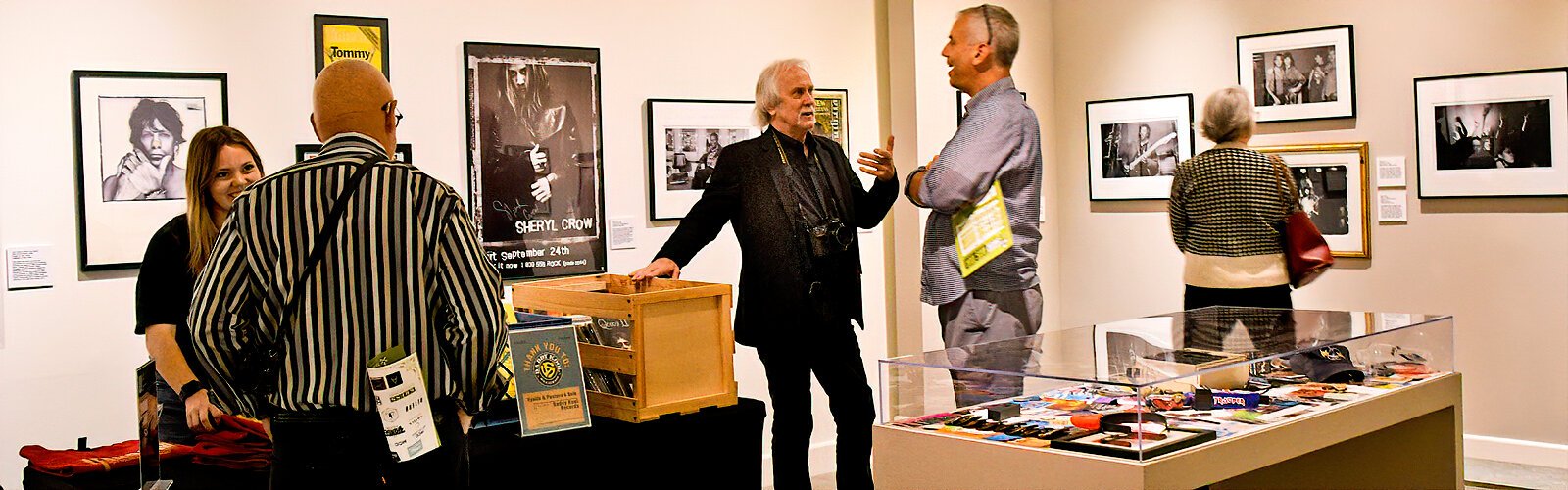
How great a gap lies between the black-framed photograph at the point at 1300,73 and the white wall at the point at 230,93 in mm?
2546

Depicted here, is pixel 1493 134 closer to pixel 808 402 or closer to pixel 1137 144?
pixel 1137 144

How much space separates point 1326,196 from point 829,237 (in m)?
3.16

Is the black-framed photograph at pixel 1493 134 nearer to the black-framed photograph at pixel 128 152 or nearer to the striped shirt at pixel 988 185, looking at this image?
the striped shirt at pixel 988 185

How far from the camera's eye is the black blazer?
400 centimetres

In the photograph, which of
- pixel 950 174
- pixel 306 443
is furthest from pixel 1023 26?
pixel 306 443

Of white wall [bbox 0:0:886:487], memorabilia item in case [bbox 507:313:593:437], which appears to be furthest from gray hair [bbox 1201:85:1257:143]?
memorabilia item in case [bbox 507:313:593:437]

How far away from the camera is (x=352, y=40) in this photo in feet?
15.3

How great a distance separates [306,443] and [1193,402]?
1794 millimetres

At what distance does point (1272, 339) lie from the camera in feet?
9.96

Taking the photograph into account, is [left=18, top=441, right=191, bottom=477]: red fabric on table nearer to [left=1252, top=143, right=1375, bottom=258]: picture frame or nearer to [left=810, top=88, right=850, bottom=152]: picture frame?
[left=810, top=88, right=850, bottom=152]: picture frame

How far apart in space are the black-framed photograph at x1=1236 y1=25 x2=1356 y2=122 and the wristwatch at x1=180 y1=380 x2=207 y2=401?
16.1 feet

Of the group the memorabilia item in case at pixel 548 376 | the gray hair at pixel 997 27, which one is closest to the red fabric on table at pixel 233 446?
the memorabilia item in case at pixel 548 376

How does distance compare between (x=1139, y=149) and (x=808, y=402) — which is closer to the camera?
(x=808, y=402)

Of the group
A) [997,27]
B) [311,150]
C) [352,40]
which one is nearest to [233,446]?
[311,150]
